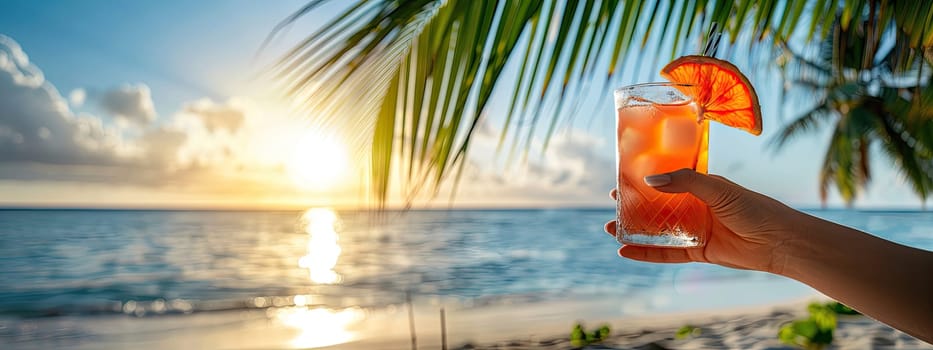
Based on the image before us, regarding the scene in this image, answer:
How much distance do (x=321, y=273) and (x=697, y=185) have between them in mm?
11614

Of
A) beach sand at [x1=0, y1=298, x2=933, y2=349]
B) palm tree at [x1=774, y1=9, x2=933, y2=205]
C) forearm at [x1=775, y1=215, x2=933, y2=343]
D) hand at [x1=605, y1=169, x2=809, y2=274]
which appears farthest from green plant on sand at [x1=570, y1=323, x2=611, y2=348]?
palm tree at [x1=774, y1=9, x2=933, y2=205]

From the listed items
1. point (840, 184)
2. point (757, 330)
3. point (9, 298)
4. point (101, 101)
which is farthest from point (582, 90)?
point (101, 101)

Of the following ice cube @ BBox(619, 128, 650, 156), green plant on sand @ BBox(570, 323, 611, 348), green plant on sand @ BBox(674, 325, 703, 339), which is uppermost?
ice cube @ BBox(619, 128, 650, 156)

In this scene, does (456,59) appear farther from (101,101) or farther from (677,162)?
(101,101)

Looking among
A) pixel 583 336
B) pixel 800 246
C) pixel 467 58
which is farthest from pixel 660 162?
pixel 583 336

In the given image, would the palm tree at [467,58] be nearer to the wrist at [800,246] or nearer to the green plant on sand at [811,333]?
the wrist at [800,246]

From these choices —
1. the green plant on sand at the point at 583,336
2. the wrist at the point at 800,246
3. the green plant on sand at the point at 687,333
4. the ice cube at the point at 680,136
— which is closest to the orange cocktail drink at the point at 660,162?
the ice cube at the point at 680,136

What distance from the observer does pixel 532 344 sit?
587 centimetres

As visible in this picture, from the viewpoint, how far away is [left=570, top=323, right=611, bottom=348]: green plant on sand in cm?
543

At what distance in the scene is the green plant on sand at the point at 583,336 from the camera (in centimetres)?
543

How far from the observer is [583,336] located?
5.56 m

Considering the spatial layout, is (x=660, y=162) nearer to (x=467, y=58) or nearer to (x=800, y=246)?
(x=800, y=246)

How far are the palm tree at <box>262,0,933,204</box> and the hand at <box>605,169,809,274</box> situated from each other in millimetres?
222

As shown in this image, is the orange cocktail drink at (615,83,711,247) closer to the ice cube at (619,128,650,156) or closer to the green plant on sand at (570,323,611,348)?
the ice cube at (619,128,650,156)
